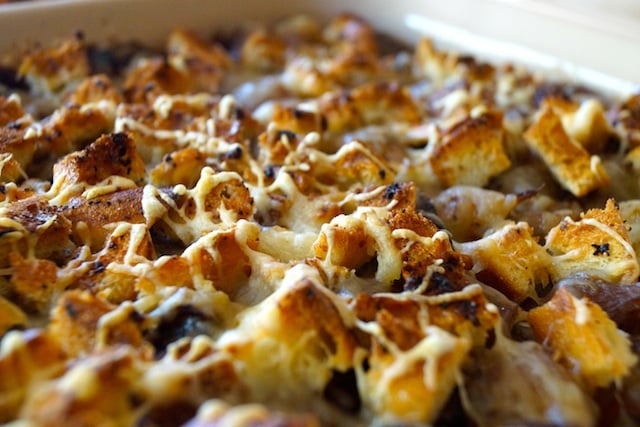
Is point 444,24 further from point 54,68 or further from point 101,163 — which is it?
point 101,163

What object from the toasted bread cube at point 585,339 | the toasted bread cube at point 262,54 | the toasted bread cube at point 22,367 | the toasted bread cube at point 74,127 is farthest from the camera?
the toasted bread cube at point 262,54

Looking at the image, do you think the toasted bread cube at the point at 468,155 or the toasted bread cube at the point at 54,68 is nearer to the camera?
the toasted bread cube at the point at 468,155

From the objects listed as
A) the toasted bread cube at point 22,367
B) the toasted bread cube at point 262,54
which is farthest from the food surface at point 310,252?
the toasted bread cube at point 262,54

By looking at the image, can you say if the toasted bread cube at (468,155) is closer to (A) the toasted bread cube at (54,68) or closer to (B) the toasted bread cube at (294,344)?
(B) the toasted bread cube at (294,344)

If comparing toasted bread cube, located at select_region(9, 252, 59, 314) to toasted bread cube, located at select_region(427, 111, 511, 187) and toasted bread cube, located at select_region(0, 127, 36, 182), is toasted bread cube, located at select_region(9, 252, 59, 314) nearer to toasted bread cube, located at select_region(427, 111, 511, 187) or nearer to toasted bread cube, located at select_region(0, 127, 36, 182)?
toasted bread cube, located at select_region(0, 127, 36, 182)

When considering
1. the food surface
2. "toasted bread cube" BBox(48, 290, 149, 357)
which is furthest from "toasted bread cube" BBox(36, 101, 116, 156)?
"toasted bread cube" BBox(48, 290, 149, 357)

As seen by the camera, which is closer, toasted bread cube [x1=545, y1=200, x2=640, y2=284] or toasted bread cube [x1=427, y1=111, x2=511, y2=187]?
toasted bread cube [x1=545, y1=200, x2=640, y2=284]

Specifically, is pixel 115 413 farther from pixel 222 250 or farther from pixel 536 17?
pixel 536 17
